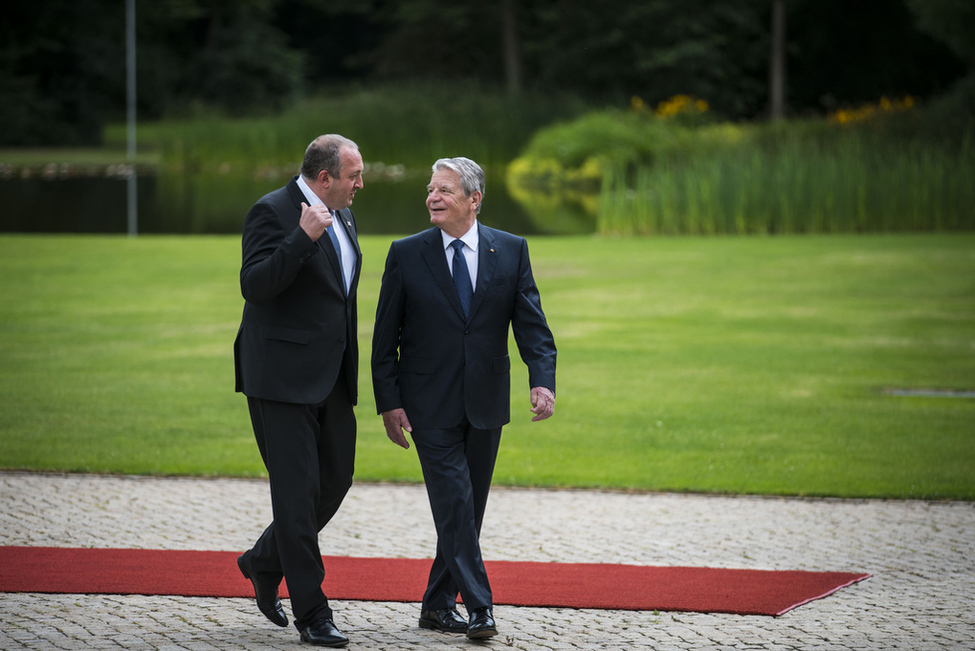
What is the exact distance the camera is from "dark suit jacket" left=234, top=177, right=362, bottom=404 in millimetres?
4410

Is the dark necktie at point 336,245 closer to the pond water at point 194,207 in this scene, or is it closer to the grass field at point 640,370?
the grass field at point 640,370

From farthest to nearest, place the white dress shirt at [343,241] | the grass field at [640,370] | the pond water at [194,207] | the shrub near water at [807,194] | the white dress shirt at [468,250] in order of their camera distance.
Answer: the pond water at [194,207], the shrub near water at [807,194], the grass field at [640,370], the white dress shirt at [468,250], the white dress shirt at [343,241]

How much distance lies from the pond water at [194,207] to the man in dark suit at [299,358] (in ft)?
59.5

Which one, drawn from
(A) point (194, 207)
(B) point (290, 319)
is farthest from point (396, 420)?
(A) point (194, 207)

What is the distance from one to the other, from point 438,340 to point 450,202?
1.67 feet

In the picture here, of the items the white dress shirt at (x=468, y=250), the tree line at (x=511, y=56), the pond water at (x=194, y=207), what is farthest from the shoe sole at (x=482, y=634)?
the tree line at (x=511, y=56)

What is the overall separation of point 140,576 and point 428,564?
4.08ft

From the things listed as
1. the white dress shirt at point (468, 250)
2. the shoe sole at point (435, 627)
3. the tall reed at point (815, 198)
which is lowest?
the shoe sole at point (435, 627)

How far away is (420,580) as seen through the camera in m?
5.26

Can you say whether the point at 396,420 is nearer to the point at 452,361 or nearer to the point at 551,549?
the point at 452,361

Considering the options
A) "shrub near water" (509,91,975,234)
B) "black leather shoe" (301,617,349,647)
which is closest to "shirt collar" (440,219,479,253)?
"black leather shoe" (301,617,349,647)

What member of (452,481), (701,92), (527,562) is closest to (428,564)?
(527,562)

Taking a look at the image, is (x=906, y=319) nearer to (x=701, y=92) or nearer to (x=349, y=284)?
(x=349, y=284)

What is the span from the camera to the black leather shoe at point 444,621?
454cm
